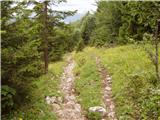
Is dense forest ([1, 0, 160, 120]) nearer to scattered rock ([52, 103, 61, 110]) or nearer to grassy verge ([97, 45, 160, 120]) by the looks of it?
grassy verge ([97, 45, 160, 120])

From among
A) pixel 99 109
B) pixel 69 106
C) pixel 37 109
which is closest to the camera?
pixel 37 109

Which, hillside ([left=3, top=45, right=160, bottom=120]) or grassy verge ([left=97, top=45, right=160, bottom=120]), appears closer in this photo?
grassy verge ([left=97, top=45, right=160, bottom=120])

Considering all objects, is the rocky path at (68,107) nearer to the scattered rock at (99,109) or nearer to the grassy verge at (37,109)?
the grassy verge at (37,109)

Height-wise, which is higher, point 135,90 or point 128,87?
point 135,90

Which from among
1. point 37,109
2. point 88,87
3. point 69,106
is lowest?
point 69,106

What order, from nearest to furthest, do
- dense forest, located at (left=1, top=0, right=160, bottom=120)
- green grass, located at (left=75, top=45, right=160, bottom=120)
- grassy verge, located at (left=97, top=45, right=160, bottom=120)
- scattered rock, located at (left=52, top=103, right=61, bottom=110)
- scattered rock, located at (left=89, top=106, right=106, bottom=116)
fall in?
dense forest, located at (left=1, top=0, right=160, bottom=120) → grassy verge, located at (left=97, top=45, right=160, bottom=120) → green grass, located at (left=75, top=45, right=160, bottom=120) → scattered rock, located at (left=89, top=106, right=106, bottom=116) → scattered rock, located at (left=52, top=103, right=61, bottom=110)

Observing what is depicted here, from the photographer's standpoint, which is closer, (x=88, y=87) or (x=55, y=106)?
(x=55, y=106)

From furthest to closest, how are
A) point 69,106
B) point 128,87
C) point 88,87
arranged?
point 88,87 < point 128,87 < point 69,106

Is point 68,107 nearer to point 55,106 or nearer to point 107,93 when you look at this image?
point 55,106

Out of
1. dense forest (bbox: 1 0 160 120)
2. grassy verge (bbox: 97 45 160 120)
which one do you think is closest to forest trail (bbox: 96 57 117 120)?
dense forest (bbox: 1 0 160 120)

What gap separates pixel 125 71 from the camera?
1662 centimetres

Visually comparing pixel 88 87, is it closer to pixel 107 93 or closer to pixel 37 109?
pixel 107 93

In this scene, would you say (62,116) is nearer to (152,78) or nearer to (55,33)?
(152,78)

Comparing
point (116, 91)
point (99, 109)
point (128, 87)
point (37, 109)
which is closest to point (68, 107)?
point (99, 109)
